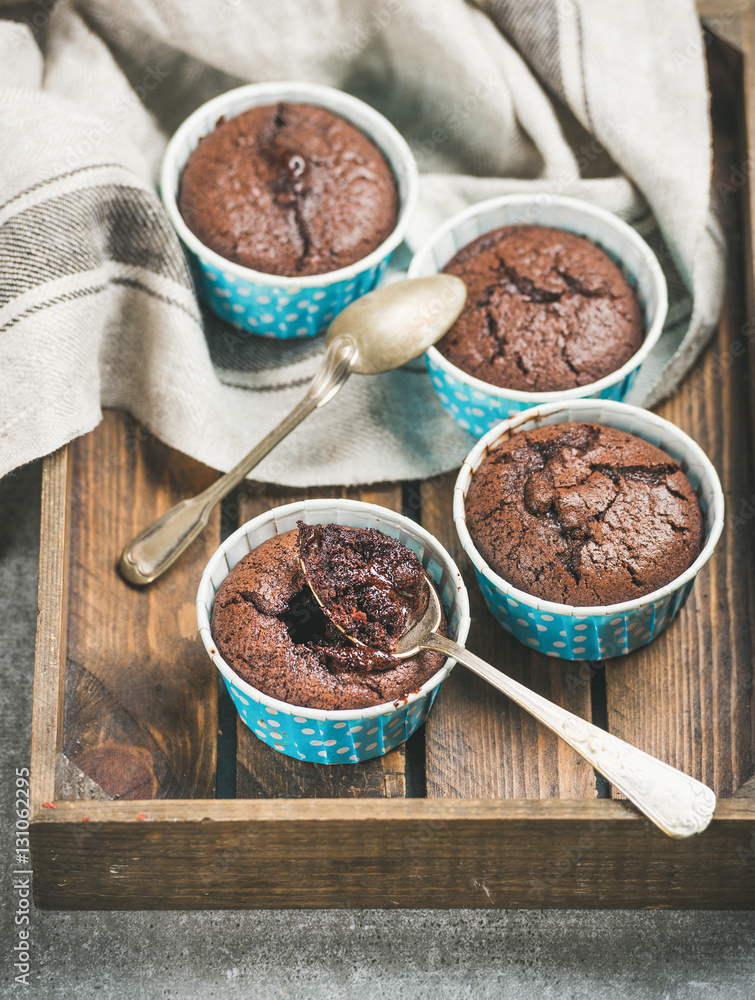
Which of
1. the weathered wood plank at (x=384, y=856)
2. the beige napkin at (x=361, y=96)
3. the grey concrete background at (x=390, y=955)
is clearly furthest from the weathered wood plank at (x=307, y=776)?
the beige napkin at (x=361, y=96)

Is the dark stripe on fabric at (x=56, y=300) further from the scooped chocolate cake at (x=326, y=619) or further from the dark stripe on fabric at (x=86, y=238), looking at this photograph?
the scooped chocolate cake at (x=326, y=619)

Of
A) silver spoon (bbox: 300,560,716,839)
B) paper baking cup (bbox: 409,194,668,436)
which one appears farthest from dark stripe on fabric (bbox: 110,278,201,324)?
silver spoon (bbox: 300,560,716,839)

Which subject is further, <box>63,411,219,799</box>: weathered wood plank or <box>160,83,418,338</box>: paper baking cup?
<box>160,83,418,338</box>: paper baking cup

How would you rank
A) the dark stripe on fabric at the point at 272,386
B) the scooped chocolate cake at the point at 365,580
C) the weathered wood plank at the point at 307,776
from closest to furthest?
the scooped chocolate cake at the point at 365,580, the weathered wood plank at the point at 307,776, the dark stripe on fabric at the point at 272,386

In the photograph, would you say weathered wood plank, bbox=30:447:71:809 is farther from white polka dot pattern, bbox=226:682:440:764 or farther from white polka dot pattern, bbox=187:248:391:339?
white polka dot pattern, bbox=187:248:391:339

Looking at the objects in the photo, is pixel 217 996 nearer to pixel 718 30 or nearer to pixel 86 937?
pixel 86 937

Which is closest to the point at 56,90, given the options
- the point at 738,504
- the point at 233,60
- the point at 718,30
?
the point at 233,60
